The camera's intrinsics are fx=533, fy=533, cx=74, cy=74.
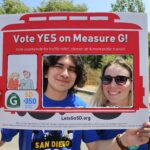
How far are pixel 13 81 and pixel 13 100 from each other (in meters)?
0.12

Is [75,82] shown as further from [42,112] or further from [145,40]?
[145,40]

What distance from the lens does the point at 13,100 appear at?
135 inches

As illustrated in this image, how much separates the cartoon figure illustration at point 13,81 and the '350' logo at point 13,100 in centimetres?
5

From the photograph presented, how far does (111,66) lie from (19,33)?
2.10 ft

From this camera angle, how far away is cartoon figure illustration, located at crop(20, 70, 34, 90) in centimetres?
341

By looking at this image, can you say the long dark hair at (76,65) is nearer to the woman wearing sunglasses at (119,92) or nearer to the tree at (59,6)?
the woman wearing sunglasses at (119,92)

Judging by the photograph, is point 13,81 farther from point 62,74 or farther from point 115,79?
point 115,79

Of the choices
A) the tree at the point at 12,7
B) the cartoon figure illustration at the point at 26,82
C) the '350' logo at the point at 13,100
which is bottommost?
the '350' logo at the point at 13,100

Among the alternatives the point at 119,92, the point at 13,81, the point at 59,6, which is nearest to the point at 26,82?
the point at 13,81

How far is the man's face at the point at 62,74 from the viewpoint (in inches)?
134

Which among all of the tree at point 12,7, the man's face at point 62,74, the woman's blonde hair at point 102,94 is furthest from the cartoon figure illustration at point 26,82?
the tree at point 12,7

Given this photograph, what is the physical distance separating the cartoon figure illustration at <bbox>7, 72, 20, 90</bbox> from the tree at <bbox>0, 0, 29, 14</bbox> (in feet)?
167

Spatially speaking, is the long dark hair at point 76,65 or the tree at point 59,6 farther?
the tree at point 59,6

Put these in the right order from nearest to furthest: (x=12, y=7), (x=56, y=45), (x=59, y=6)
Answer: (x=56, y=45) < (x=12, y=7) < (x=59, y=6)
